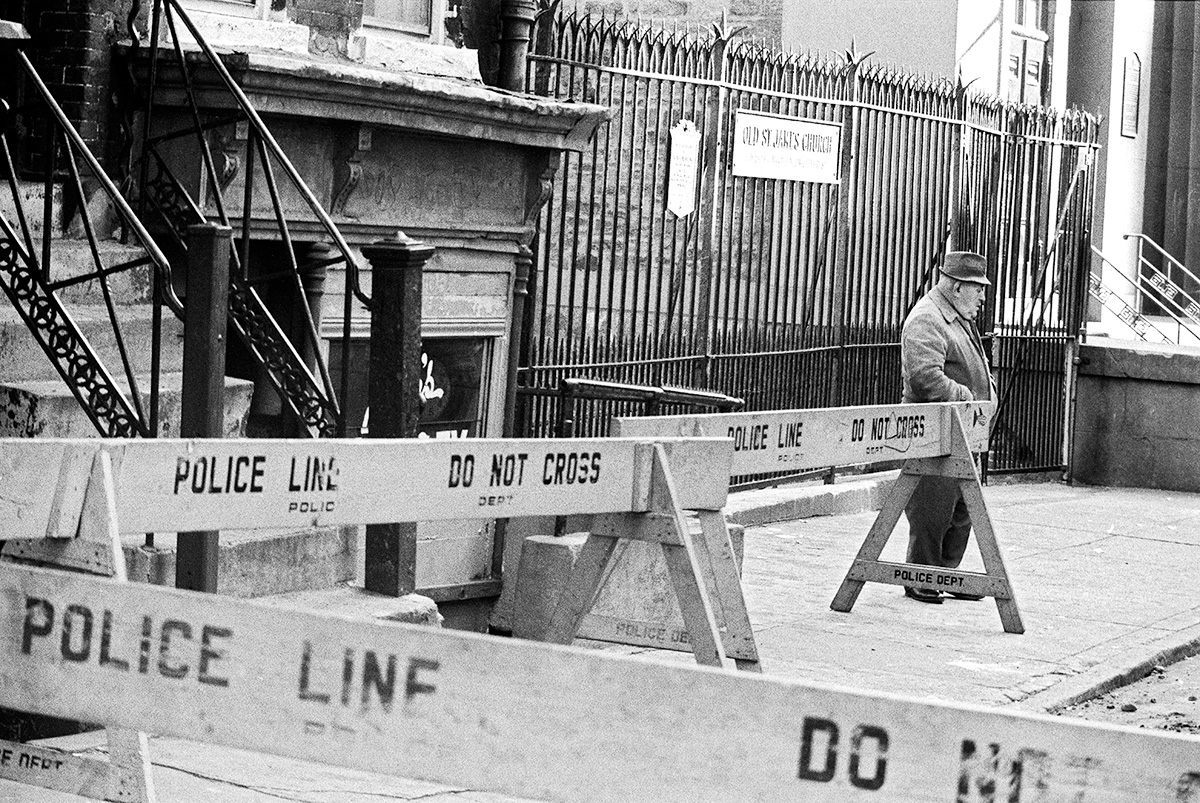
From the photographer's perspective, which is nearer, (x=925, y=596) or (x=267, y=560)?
(x=267, y=560)

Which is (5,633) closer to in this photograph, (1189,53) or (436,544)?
(436,544)

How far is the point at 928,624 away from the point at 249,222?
13.5ft

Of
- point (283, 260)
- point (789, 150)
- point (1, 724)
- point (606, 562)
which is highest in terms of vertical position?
point (789, 150)

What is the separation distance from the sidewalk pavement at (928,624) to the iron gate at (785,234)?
1.11 metres

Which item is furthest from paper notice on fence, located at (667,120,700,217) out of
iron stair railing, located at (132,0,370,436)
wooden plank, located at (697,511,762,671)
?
wooden plank, located at (697,511,762,671)

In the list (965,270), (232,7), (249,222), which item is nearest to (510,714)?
(249,222)

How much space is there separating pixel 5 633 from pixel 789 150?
10009 millimetres

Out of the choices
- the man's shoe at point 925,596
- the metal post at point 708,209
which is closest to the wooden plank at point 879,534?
the man's shoe at point 925,596

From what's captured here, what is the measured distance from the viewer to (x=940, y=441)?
9312mm

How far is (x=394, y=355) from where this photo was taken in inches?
291

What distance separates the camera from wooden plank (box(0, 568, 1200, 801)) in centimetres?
309

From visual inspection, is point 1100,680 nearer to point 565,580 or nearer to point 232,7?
point 565,580

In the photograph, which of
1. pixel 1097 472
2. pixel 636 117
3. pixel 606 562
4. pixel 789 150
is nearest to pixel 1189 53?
pixel 1097 472

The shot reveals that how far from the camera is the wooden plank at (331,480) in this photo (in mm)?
4578
